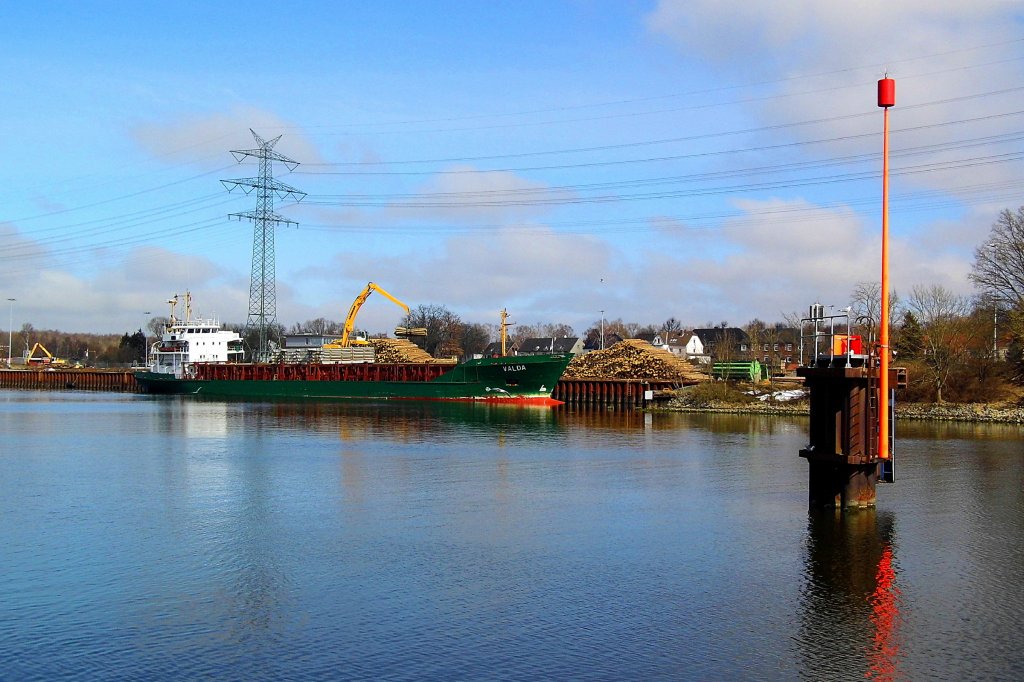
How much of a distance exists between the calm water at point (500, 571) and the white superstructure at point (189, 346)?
66165 mm

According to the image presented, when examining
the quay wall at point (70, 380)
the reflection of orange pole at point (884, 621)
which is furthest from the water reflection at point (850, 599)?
the quay wall at point (70, 380)

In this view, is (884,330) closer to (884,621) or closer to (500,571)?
(884,621)

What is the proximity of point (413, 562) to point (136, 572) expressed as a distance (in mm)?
4154

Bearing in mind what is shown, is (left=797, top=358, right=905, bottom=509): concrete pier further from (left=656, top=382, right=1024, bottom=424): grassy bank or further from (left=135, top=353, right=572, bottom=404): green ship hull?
(left=135, top=353, right=572, bottom=404): green ship hull

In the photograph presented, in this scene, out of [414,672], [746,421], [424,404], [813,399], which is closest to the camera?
[414,672]

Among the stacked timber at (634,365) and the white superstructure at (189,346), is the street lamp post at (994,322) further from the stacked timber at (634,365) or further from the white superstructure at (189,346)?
the white superstructure at (189,346)

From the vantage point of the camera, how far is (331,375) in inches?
3300

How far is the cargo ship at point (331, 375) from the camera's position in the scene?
6806 centimetres

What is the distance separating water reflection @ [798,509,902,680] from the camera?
10352 mm

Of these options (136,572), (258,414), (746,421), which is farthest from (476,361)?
(136,572)

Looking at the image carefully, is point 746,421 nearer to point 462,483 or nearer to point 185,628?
point 462,483

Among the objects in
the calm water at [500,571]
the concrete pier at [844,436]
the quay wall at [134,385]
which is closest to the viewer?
the calm water at [500,571]

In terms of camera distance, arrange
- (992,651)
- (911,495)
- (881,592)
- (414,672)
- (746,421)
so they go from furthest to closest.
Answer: (746,421) → (911,495) → (881,592) → (992,651) → (414,672)

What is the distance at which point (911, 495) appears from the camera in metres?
21.6
